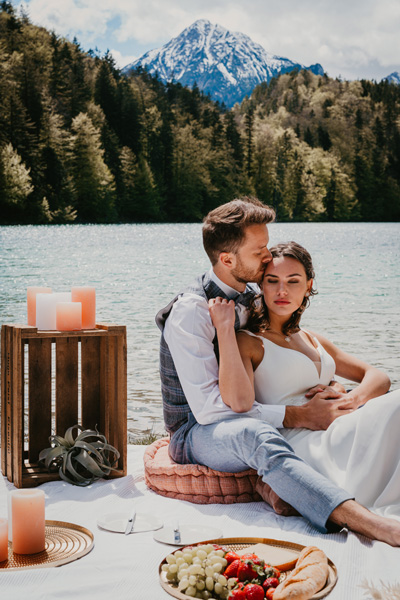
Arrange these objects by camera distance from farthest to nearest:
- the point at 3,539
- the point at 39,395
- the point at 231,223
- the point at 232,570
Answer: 1. the point at 39,395
2. the point at 231,223
3. the point at 3,539
4. the point at 232,570

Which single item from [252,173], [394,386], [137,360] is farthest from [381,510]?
[252,173]

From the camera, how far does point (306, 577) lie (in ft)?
8.11

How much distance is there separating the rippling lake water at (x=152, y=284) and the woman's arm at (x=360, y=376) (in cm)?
219

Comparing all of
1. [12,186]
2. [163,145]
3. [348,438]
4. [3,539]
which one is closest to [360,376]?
[348,438]

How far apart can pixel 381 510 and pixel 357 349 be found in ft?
25.5

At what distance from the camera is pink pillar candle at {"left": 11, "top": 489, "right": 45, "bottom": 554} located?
9.07 feet

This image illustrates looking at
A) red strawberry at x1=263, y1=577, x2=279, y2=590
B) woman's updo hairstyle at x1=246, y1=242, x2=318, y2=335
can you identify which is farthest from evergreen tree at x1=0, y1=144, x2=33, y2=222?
red strawberry at x1=263, y1=577, x2=279, y2=590

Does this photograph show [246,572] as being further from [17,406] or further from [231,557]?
[17,406]

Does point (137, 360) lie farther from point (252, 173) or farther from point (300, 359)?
point (252, 173)

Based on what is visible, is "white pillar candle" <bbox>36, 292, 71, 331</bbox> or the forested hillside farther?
the forested hillside

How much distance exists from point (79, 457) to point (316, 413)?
120 centimetres

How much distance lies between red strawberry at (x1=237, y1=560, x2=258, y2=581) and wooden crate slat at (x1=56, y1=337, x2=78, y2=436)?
1.68 metres

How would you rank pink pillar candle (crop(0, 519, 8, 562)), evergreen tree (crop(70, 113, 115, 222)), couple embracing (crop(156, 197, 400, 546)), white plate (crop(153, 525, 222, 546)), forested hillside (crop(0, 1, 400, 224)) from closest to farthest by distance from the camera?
1. pink pillar candle (crop(0, 519, 8, 562))
2. white plate (crop(153, 525, 222, 546))
3. couple embracing (crop(156, 197, 400, 546))
4. forested hillside (crop(0, 1, 400, 224))
5. evergreen tree (crop(70, 113, 115, 222))

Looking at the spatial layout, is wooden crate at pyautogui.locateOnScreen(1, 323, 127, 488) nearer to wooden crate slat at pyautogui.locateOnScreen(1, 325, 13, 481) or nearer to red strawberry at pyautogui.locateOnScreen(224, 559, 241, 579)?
wooden crate slat at pyautogui.locateOnScreen(1, 325, 13, 481)
